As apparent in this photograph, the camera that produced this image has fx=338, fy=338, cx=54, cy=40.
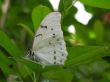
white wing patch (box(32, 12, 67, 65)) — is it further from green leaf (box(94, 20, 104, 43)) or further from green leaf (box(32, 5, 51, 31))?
green leaf (box(94, 20, 104, 43))

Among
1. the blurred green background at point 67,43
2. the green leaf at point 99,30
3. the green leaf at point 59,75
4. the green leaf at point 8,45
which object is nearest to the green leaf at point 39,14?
the blurred green background at point 67,43

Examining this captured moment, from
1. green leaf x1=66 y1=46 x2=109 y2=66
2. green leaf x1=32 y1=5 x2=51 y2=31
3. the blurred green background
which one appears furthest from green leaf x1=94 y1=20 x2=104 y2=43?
green leaf x1=66 y1=46 x2=109 y2=66

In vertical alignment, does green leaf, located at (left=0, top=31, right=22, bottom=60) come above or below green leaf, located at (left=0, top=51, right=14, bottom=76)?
above

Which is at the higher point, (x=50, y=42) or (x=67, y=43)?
(x=50, y=42)

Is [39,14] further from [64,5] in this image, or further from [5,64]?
[5,64]

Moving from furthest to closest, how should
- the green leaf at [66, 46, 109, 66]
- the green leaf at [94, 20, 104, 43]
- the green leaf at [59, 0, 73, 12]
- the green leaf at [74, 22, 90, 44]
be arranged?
the green leaf at [94, 20, 104, 43]
the green leaf at [74, 22, 90, 44]
the green leaf at [59, 0, 73, 12]
the green leaf at [66, 46, 109, 66]

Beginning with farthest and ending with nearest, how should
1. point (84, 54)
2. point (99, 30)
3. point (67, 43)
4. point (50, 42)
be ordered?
point (99, 30) < point (67, 43) < point (50, 42) < point (84, 54)

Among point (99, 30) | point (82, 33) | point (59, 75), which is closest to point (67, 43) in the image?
point (82, 33)

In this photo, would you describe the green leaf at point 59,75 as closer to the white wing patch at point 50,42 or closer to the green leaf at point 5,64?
the white wing patch at point 50,42
